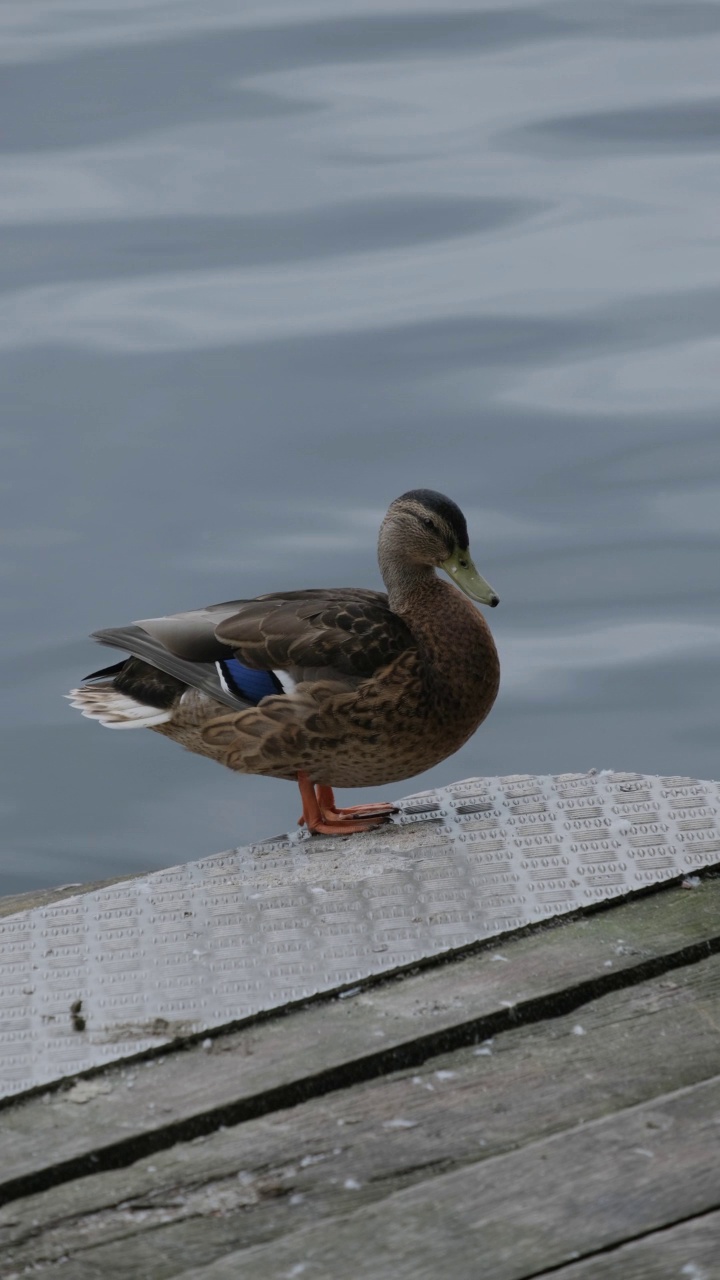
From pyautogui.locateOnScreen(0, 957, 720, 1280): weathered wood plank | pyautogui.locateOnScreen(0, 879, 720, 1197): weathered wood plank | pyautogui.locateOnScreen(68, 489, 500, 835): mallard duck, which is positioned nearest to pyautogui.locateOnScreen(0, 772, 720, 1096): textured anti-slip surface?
pyautogui.locateOnScreen(0, 879, 720, 1197): weathered wood plank

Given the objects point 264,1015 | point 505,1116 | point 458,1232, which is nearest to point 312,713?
point 264,1015

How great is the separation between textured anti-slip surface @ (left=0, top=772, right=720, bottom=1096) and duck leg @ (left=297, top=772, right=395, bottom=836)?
8 centimetres

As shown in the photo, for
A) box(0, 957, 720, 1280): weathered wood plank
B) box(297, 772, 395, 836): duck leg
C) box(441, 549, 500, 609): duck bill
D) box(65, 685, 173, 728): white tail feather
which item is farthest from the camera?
box(65, 685, 173, 728): white tail feather

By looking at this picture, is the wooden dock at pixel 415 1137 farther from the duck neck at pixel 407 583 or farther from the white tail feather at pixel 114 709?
the white tail feather at pixel 114 709

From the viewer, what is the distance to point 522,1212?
2115mm

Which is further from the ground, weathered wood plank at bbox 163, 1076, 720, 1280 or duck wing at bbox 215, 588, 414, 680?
duck wing at bbox 215, 588, 414, 680

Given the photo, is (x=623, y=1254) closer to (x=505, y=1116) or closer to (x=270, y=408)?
(x=505, y=1116)

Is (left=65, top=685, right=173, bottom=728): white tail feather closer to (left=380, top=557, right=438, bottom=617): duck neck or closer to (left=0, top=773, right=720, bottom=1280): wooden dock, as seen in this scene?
(left=380, top=557, right=438, bottom=617): duck neck

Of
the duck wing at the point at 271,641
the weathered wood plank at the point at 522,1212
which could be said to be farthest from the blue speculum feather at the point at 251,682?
the weathered wood plank at the point at 522,1212

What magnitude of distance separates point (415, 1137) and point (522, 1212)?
222 millimetres

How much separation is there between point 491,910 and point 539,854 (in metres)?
0.29

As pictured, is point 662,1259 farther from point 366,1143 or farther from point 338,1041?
point 338,1041

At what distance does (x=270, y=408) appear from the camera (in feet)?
25.7

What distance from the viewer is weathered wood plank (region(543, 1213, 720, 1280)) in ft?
6.61
